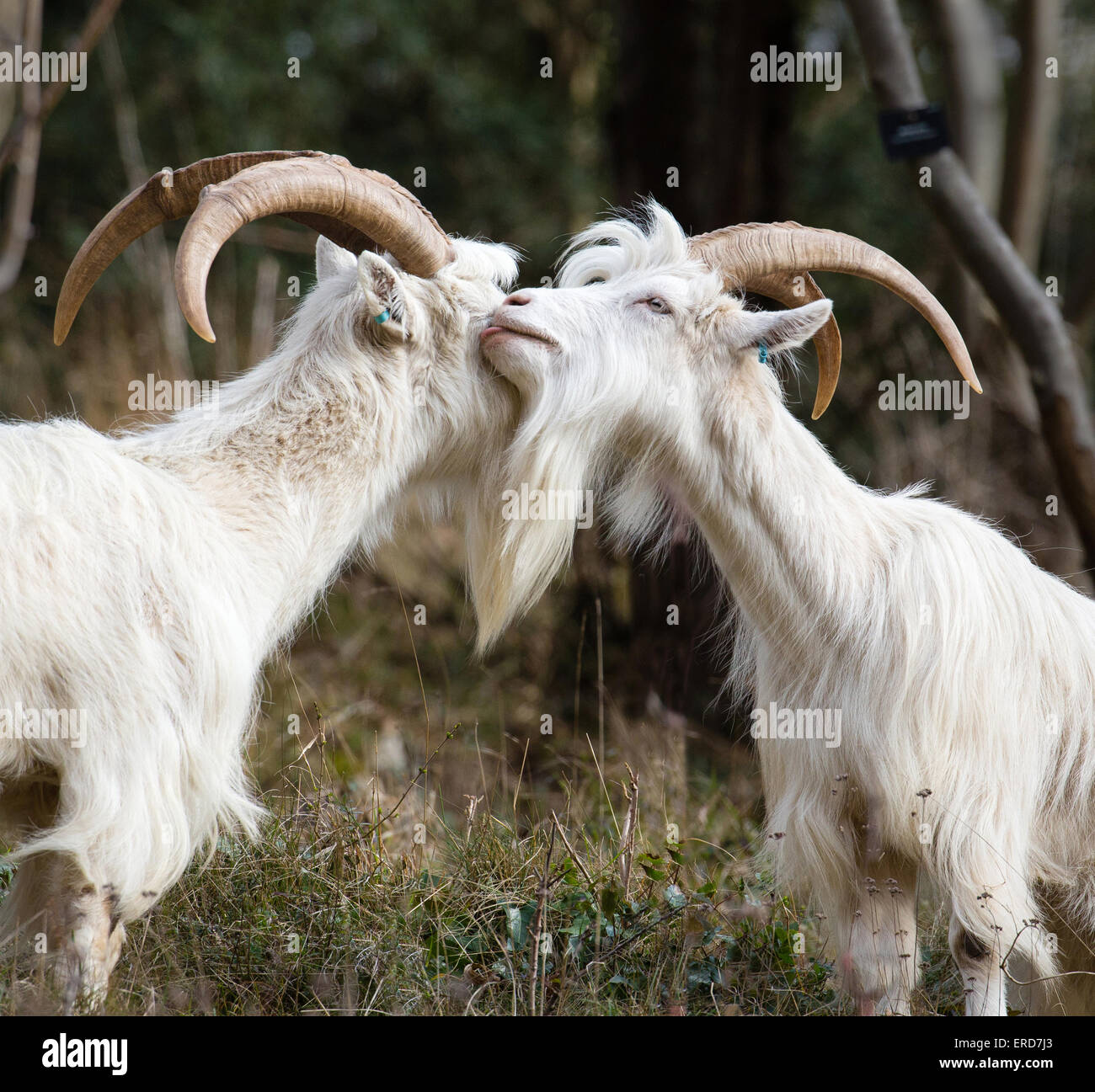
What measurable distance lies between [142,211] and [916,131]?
128 inches

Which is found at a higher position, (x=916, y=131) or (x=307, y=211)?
(x=916, y=131)

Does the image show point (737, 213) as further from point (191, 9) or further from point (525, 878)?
point (191, 9)

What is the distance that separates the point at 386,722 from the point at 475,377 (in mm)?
2918

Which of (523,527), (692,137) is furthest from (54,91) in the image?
(692,137)

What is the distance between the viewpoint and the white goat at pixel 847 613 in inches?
133

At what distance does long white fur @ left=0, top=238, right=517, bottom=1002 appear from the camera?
3012 millimetres

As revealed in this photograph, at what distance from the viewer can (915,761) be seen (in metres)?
3.35
